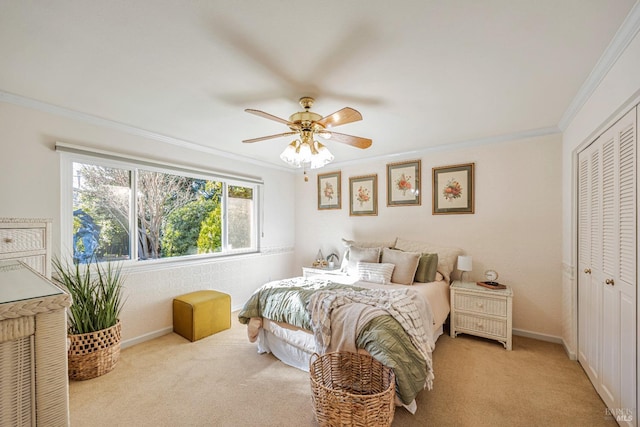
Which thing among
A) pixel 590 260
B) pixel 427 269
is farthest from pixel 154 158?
pixel 590 260

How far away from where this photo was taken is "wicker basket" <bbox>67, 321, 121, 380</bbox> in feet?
7.66

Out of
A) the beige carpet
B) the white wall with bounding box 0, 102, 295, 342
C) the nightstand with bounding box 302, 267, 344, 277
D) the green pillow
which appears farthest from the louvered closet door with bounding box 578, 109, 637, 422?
the white wall with bounding box 0, 102, 295, 342

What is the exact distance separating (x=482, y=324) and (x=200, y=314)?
3.20m

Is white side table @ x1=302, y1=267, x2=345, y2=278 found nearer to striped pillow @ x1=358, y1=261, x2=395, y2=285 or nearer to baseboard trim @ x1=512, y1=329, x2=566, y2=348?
striped pillow @ x1=358, y1=261, x2=395, y2=285

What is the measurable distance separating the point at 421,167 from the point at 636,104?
2.39 m

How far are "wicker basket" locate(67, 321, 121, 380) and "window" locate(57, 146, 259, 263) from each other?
0.80 meters

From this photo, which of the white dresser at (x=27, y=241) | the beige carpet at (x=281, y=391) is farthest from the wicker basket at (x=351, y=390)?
the white dresser at (x=27, y=241)

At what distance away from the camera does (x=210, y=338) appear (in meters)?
3.19

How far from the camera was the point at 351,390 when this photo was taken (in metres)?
2.07

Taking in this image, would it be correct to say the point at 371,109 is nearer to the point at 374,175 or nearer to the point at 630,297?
the point at 374,175

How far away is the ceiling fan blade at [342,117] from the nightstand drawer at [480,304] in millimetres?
2413

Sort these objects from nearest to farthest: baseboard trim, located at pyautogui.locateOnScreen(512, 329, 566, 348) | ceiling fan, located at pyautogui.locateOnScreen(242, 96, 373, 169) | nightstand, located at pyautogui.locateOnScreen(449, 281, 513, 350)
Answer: ceiling fan, located at pyautogui.locateOnScreen(242, 96, 373, 169) < nightstand, located at pyautogui.locateOnScreen(449, 281, 513, 350) < baseboard trim, located at pyautogui.locateOnScreen(512, 329, 566, 348)

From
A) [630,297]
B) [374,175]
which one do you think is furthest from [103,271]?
[630,297]

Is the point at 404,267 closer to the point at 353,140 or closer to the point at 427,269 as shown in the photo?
the point at 427,269
